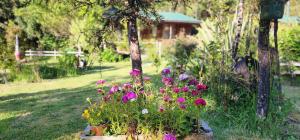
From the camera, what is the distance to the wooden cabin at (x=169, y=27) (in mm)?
30531

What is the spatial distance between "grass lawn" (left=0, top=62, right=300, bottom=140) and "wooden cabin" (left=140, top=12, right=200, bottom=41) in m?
20.9

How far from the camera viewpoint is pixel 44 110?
6.20 meters

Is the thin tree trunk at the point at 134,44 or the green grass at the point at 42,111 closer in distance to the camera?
the thin tree trunk at the point at 134,44

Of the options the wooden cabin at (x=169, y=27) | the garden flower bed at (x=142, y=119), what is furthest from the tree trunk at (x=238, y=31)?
the wooden cabin at (x=169, y=27)

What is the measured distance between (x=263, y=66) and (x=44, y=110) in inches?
155

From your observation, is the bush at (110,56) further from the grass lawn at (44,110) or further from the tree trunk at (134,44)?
the tree trunk at (134,44)

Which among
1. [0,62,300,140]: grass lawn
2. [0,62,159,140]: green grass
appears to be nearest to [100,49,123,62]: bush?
[0,62,300,140]: grass lawn

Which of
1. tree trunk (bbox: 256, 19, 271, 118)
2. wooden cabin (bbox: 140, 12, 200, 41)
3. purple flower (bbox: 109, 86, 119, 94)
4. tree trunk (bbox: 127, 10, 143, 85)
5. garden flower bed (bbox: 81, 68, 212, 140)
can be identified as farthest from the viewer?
wooden cabin (bbox: 140, 12, 200, 41)

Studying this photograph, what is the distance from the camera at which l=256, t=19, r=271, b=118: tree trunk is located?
458cm

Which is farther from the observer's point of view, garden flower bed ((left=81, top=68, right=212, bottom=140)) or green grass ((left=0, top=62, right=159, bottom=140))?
green grass ((left=0, top=62, right=159, bottom=140))

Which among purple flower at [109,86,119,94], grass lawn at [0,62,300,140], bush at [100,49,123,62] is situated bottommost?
grass lawn at [0,62,300,140]

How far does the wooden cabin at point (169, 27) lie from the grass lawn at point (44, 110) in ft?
68.4

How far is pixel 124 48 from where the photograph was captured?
73.0 ft

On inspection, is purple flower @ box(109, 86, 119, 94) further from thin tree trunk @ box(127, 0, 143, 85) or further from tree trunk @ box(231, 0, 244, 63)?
tree trunk @ box(231, 0, 244, 63)
